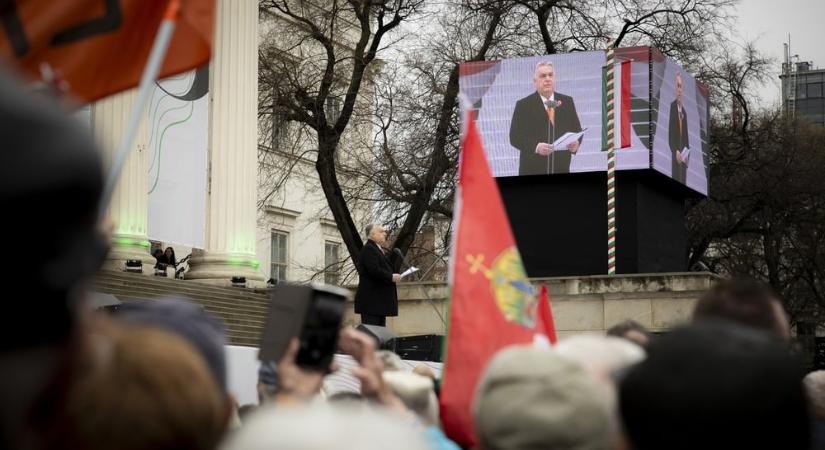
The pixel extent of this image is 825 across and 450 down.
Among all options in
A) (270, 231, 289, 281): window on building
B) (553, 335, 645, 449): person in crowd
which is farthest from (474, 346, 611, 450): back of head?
(270, 231, 289, 281): window on building

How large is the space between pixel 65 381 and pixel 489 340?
259 centimetres

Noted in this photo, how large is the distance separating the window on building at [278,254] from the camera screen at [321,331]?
37.3 metres

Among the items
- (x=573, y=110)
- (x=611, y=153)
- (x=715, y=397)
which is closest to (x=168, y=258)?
(x=573, y=110)

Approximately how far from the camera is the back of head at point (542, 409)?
2.14 meters

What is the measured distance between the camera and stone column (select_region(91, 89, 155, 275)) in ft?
64.8

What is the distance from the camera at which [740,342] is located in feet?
5.98

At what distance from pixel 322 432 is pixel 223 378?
843 mm

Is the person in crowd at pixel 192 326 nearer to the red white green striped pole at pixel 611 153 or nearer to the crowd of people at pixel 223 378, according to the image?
the crowd of people at pixel 223 378

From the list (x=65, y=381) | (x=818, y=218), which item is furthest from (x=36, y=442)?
(x=818, y=218)

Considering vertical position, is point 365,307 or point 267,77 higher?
point 267,77

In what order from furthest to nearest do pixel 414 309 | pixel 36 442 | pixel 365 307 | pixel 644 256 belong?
pixel 644 256, pixel 414 309, pixel 365 307, pixel 36 442

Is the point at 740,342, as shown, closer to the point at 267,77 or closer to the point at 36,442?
the point at 36,442

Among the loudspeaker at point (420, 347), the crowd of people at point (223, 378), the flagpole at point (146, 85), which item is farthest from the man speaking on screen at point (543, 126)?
the crowd of people at point (223, 378)

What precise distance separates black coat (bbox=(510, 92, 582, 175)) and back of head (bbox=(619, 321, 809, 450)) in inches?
783
